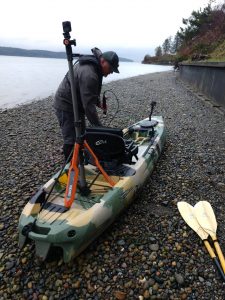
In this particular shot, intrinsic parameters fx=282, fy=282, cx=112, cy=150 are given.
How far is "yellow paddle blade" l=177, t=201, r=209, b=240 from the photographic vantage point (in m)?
4.48

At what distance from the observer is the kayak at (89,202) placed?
12.5 feet

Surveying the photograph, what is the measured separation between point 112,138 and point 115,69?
1.38m

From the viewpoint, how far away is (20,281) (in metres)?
3.77

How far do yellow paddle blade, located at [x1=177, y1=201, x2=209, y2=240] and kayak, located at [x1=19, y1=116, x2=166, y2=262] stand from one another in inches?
34.0

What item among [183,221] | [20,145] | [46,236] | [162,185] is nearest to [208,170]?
[162,185]

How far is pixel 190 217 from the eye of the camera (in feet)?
16.1

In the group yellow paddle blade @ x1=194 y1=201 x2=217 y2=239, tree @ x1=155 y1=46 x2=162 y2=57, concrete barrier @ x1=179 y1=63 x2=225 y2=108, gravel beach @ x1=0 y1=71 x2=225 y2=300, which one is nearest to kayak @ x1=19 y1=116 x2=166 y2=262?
gravel beach @ x1=0 y1=71 x2=225 y2=300

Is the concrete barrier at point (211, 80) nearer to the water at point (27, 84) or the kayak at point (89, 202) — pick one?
the kayak at point (89, 202)

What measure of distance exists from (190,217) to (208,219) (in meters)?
0.30

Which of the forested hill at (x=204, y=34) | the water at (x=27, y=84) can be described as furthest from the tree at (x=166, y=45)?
the forested hill at (x=204, y=34)

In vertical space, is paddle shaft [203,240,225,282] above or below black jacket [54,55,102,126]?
below

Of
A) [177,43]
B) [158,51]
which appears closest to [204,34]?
[177,43]

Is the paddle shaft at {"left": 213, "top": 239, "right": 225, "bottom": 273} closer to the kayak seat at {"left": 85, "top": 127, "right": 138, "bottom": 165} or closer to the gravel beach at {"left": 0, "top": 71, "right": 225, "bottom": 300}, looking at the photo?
the gravel beach at {"left": 0, "top": 71, "right": 225, "bottom": 300}

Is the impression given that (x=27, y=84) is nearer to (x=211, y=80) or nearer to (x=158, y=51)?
(x=211, y=80)
